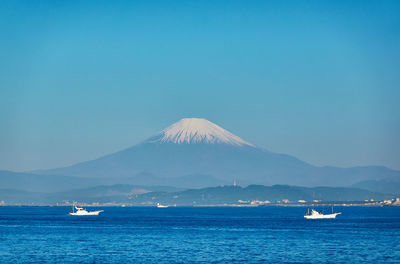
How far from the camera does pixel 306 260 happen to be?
76.1m

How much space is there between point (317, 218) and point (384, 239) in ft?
282

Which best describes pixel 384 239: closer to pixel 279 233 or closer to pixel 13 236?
pixel 279 233

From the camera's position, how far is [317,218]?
189 meters

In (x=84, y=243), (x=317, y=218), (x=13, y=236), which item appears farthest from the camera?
Result: (x=317, y=218)

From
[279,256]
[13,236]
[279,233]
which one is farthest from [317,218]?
[279,256]

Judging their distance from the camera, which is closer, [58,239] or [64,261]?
[64,261]

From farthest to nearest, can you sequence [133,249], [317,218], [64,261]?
1. [317,218]
2. [133,249]
3. [64,261]

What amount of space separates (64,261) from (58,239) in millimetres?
30272

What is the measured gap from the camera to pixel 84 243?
9675 cm

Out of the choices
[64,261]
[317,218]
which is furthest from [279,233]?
[317,218]

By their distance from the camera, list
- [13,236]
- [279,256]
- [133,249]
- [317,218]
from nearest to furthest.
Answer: [279,256] → [133,249] → [13,236] → [317,218]

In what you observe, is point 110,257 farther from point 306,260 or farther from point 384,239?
point 384,239

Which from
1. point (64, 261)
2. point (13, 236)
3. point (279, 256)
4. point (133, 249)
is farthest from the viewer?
point (13, 236)

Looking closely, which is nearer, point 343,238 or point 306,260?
point 306,260
